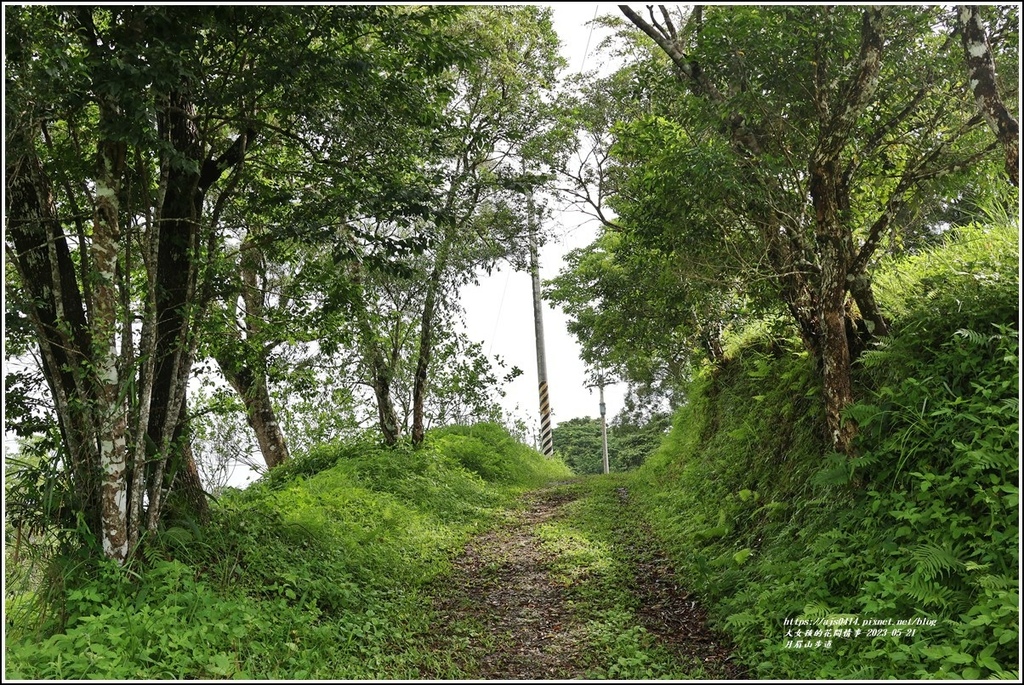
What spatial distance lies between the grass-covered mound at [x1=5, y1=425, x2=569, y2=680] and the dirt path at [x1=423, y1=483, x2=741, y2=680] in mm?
342

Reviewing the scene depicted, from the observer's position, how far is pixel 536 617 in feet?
22.3

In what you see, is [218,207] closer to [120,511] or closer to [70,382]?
[70,382]

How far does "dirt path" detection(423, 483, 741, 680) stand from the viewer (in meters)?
5.70

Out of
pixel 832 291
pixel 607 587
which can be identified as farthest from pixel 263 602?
pixel 832 291

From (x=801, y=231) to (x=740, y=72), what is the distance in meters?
1.60

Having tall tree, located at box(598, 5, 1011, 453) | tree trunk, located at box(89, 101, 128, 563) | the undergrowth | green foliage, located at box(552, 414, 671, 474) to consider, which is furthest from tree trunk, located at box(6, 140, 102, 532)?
green foliage, located at box(552, 414, 671, 474)

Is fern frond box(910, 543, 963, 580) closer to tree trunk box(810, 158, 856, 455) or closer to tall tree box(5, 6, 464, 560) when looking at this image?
tree trunk box(810, 158, 856, 455)

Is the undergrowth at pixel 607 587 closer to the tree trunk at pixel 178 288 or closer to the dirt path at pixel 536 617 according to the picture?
the dirt path at pixel 536 617

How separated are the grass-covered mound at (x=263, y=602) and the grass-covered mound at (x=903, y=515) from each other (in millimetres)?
2806

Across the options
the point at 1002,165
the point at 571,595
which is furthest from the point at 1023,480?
the point at 571,595

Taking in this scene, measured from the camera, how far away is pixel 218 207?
6730mm

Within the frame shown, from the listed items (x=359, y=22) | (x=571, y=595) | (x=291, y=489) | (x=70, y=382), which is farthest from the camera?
(x=291, y=489)

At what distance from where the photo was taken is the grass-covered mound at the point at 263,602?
4.89 meters

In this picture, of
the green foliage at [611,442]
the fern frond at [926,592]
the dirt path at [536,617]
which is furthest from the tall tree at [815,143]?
the green foliage at [611,442]
